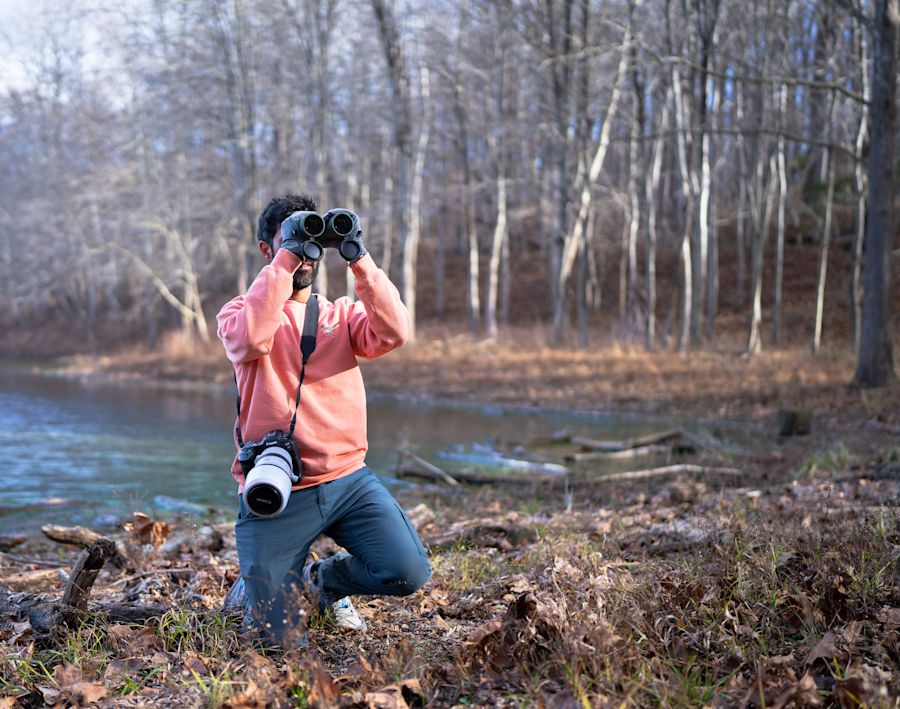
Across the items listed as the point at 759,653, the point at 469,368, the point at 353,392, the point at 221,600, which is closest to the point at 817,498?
the point at 759,653

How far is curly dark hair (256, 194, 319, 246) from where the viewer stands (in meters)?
3.59

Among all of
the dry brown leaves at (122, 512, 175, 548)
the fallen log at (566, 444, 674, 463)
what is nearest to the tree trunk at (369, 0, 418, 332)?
the fallen log at (566, 444, 674, 463)

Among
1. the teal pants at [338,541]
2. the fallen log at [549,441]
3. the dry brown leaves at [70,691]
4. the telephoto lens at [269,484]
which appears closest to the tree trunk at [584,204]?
the fallen log at [549,441]

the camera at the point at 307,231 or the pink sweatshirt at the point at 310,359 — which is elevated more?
the camera at the point at 307,231

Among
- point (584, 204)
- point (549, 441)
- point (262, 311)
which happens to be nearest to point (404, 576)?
point (262, 311)

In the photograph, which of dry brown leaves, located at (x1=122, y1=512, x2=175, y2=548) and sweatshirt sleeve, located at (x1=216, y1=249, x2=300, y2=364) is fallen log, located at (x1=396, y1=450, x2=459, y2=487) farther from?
sweatshirt sleeve, located at (x1=216, y1=249, x2=300, y2=364)

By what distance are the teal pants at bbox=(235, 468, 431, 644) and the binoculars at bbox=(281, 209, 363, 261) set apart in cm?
100

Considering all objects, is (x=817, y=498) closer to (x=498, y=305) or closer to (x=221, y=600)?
(x=221, y=600)

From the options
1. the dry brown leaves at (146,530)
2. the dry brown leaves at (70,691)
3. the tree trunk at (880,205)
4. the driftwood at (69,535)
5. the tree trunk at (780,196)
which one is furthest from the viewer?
the tree trunk at (780,196)

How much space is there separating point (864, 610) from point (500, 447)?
27.0 feet

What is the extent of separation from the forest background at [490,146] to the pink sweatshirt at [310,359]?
384 inches

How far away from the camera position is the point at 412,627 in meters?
3.49

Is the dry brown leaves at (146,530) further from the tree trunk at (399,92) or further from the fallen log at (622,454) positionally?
the tree trunk at (399,92)

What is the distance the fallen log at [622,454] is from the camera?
9.69m
